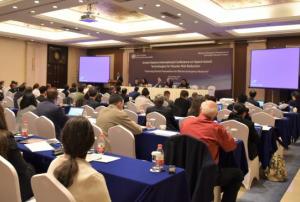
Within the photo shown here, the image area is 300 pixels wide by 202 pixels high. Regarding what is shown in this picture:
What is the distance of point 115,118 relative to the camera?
4.21 m

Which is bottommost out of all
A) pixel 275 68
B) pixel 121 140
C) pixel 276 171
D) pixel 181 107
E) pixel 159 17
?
pixel 276 171

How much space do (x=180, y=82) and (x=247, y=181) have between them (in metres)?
10.6

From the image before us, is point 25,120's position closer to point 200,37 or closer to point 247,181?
point 247,181

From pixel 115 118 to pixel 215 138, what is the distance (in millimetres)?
1551

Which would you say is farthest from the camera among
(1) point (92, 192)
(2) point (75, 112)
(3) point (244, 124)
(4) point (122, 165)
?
(2) point (75, 112)

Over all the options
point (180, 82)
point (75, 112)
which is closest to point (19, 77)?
point (180, 82)

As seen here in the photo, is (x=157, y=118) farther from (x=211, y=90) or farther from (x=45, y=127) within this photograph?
(x=211, y=90)

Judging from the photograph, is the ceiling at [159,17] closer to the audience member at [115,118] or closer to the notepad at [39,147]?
the audience member at [115,118]

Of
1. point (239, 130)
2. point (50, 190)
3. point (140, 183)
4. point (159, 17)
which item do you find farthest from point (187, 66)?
point (50, 190)

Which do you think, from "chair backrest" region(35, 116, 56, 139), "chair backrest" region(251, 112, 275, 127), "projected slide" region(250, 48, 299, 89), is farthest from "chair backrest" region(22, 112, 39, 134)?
"projected slide" region(250, 48, 299, 89)

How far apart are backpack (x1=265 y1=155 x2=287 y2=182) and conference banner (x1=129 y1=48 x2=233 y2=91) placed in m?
8.85

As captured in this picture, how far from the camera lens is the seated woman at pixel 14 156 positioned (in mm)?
2162

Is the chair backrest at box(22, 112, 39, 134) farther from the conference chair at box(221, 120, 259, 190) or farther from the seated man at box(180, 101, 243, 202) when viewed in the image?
the conference chair at box(221, 120, 259, 190)

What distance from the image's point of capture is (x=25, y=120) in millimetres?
4941
